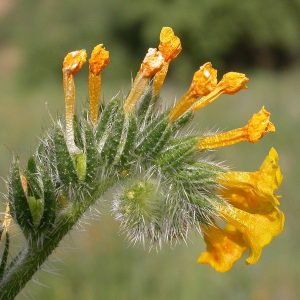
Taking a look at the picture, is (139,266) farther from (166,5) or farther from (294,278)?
(166,5)

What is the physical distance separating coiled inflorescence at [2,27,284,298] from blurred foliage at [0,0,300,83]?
987 inches

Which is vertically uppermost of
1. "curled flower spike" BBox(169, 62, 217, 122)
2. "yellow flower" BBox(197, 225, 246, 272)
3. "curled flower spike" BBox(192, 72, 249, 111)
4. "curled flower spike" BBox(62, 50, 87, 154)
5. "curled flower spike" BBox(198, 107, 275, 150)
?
"curled flower spike" BBox(62, 50, 87, 154)

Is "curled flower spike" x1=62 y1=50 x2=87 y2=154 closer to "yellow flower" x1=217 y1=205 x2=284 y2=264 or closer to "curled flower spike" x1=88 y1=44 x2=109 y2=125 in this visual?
"curled flower spike" x1=88 y1=44 x2=109 y2=125

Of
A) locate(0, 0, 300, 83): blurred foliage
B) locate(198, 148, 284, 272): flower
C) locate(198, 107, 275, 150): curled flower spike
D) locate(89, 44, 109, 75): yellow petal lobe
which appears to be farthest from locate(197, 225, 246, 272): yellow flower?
locate(0, 0, 300, 83): blurred foliage

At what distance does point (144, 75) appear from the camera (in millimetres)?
2779

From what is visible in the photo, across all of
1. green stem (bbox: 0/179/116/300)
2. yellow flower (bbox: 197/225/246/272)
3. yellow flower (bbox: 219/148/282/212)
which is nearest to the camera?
green stem (bbox: 0/179/116/300)

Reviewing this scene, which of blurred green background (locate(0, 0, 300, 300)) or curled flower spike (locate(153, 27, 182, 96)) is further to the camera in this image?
blurred green background (locate(0, 0, 300, 300))

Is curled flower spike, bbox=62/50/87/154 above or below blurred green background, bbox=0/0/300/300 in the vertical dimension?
above

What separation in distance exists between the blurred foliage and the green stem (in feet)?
82.9

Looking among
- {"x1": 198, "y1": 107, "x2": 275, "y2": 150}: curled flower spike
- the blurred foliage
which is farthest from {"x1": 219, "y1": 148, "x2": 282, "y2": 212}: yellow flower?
the blurred foliage

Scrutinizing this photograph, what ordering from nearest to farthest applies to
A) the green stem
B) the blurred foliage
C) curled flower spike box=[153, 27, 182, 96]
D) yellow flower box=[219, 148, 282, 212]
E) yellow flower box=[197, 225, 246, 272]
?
1. the green stem
2. yellow flower box=[219, 148, 282, 212]
3. curled flower spike box=[153, 27, 182, 96]
4. yellow flower box=[197, 225, 246, 272]
5. the blurred foliage

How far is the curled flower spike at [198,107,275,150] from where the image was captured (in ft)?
8.86

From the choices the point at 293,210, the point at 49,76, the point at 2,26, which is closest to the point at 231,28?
the point at 49,76

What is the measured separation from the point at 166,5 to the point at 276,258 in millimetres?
21428
